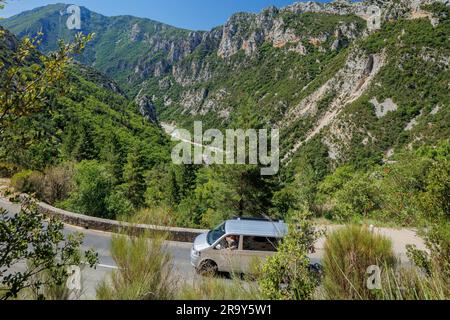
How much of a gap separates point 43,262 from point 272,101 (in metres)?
140

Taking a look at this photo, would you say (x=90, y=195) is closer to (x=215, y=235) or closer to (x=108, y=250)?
(x=108, y=250)

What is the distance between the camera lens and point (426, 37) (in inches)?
3435

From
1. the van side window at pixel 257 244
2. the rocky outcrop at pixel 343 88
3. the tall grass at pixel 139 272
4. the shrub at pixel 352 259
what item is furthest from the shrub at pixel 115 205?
the rocky outcrop at pixel 343 88

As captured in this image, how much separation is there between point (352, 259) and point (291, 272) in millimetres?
727

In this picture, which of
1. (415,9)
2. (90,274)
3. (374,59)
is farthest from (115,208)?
(415,9)

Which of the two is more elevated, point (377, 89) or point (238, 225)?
point (377, 89)

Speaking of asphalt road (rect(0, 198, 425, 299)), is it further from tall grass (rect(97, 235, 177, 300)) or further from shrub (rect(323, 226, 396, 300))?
shrub (rect(323, 226, 396, 300))

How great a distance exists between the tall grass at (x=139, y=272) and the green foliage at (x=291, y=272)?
3.68 feet

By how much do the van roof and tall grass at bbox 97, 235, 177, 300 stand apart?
399 centimetres

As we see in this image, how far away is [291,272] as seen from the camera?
136 inches

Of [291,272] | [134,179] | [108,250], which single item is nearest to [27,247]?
[291,272]

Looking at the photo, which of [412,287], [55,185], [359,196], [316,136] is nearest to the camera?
[412,287]
